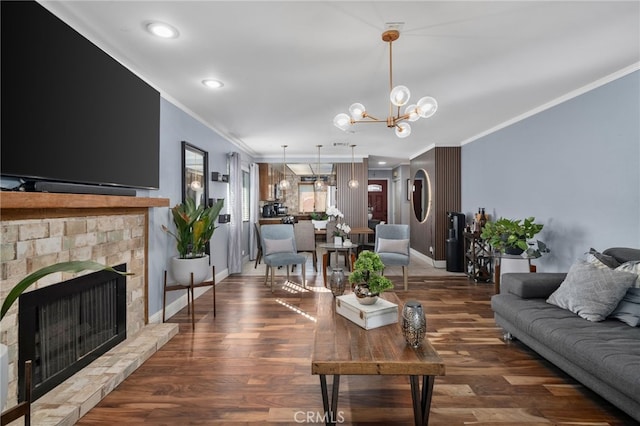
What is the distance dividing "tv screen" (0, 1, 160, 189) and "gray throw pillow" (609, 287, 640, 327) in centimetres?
385

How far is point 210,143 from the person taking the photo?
15.5 ft

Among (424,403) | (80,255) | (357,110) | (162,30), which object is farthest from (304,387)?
(162,30)

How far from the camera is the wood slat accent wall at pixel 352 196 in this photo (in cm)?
770

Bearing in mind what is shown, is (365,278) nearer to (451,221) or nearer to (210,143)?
(210,143)

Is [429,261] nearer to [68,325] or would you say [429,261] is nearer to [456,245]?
[456,245]

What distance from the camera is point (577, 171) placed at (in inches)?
134

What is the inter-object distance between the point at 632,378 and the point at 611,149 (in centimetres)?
231

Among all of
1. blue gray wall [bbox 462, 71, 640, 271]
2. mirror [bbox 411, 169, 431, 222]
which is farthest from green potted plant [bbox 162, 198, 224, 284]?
mirror [bbox 411, 169, 431, 222]

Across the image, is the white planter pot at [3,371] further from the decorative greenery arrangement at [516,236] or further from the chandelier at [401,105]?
the decorative greenery arrangement at [516,236]

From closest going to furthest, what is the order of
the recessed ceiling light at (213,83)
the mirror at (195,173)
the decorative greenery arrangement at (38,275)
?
the decorative greenery arrangement at (38,275) → the recessed ceiling light at (213,83) → the mirror at (195,173)

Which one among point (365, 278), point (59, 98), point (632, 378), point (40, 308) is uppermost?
point (59, 98)

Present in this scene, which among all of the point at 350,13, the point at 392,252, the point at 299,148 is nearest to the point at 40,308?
the point at 350,13

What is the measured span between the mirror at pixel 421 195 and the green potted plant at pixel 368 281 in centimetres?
490

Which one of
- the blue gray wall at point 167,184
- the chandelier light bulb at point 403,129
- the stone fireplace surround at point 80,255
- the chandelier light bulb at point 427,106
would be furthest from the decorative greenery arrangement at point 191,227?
the chandelier light bulb at point 427,106
